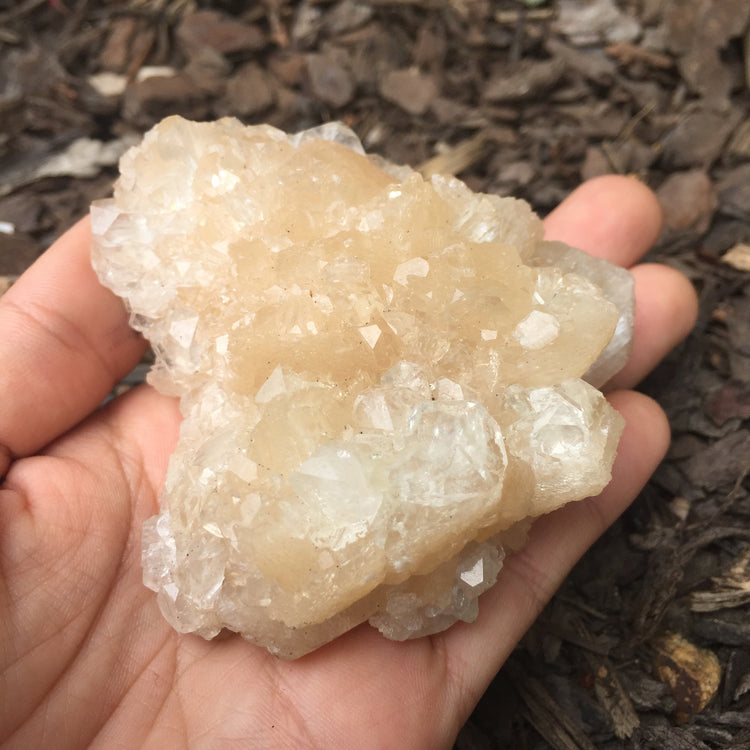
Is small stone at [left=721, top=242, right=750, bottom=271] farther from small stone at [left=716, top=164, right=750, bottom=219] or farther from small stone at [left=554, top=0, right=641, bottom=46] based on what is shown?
small stone at [left=554, top=0, right=641, bottom=46]

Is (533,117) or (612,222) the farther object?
(533,117)

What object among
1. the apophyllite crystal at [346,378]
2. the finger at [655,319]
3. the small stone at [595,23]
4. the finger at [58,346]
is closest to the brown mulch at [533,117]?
the small stone at [595,23]

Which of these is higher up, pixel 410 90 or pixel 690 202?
pixel 410 90

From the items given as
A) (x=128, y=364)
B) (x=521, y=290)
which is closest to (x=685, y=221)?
(x=521, y=290)

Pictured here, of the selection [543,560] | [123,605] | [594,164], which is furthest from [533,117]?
[123,605]

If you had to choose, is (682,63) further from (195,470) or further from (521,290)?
(195,470)

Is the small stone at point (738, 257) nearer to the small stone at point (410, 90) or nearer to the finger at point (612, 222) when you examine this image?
the finger at point (612, 222)

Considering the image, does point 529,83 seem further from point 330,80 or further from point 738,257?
point 738,257
